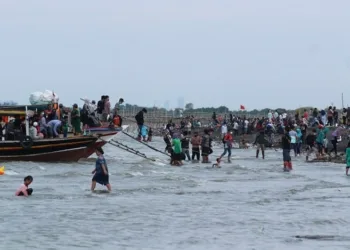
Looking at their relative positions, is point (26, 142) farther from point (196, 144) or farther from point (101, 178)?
point (101, 178)

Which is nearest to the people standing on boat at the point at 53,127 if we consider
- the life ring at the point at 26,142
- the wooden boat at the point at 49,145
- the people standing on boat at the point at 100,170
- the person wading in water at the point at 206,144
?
the wooden boat at the point at 49,145

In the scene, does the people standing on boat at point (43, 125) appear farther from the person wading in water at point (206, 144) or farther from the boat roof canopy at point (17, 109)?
the person wading in water at point (206, 144)

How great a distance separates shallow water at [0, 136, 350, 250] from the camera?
15789mm

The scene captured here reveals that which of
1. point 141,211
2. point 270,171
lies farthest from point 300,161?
point 141,211

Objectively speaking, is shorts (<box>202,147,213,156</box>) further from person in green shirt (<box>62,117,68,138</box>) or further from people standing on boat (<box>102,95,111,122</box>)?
person in green shirt (<box>62,117,68,138</box>)

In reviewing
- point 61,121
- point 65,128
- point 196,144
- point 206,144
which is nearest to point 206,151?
point 206,144

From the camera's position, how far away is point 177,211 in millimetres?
20234

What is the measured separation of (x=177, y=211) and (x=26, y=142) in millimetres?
15714

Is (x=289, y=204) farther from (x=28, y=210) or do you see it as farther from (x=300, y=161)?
(x=300, y=161)

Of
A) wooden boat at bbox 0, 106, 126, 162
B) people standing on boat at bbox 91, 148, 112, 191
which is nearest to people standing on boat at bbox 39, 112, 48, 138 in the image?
wooden boat at bbox 0, 106, 126, 162

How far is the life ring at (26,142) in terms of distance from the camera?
114 feet

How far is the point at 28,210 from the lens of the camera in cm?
1991

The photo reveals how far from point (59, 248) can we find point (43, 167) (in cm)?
1918

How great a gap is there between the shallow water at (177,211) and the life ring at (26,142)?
1958 mm
